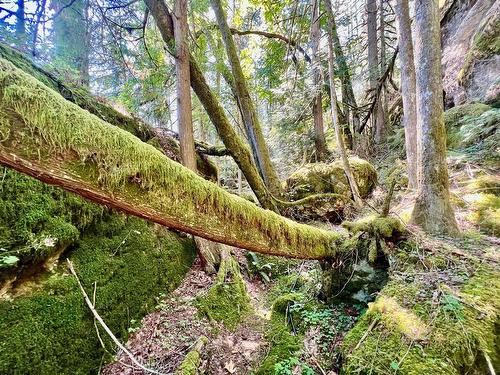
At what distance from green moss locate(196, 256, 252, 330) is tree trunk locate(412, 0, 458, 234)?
9.67 feet

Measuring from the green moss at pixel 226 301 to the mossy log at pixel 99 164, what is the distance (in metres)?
2.40

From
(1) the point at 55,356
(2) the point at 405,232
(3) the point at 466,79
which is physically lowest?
(1) the point at 55,356

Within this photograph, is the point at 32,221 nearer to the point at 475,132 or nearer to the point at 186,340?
the point at 186,340

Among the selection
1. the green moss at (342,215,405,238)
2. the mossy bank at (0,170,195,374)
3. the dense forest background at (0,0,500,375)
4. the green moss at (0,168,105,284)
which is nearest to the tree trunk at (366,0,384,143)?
the dense forest background at (0,0,500,375)

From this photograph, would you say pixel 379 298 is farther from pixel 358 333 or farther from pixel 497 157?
pixel 497 157

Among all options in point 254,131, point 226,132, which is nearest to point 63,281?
point 226,132

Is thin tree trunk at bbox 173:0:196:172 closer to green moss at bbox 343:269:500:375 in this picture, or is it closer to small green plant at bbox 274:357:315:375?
small green plant at bbox 274:357:315:375

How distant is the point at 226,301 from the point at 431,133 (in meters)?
4.02

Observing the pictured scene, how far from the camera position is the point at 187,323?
13.2 feet

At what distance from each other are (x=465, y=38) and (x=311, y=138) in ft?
21.0

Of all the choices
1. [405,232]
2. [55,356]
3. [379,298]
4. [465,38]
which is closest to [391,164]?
[465,38]

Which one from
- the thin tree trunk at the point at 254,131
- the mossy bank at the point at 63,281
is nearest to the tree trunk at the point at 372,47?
the thin tree trunk at the point at 254,131

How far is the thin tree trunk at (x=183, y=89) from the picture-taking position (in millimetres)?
5652

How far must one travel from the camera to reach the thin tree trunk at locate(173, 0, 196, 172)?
5.65 metres
